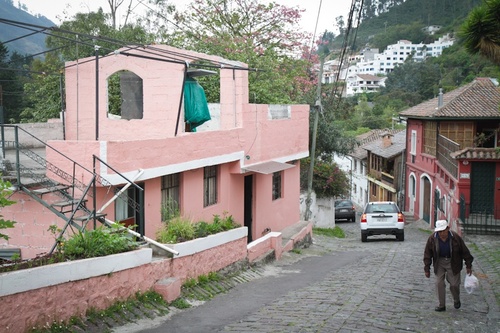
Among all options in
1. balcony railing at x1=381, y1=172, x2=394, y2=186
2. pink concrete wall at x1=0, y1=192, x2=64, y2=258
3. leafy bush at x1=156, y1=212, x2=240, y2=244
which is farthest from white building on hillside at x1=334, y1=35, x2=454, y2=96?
pink concrete wall at x1=0, y1=192, x2=64, y2=258

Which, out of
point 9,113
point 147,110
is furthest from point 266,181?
point 9,113

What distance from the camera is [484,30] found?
14219 millimetres

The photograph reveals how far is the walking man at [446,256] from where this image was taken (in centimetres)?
991

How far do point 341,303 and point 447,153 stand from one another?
2094 cm

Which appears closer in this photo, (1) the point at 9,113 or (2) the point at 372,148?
(1) the point at 9,113

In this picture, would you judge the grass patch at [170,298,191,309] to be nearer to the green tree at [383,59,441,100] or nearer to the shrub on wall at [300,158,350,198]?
the shrub on wall at [300,158,350,198]

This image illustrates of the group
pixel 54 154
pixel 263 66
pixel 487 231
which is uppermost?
pixel 263 66

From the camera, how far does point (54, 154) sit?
1128 cm

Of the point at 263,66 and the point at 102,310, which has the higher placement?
the point at 263,66

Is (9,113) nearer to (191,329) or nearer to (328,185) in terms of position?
(328,185)

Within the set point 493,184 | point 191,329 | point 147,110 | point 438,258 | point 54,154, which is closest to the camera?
point 191,329

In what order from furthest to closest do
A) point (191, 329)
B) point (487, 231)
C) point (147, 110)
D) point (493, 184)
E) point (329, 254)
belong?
1. point (493, 184)
2. point (487, 231)
3. point (329, 254)
4. point (147, 110)
5. point (191, 329)

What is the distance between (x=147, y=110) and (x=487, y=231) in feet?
48.3

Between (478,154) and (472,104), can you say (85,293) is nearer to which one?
(478,154)
